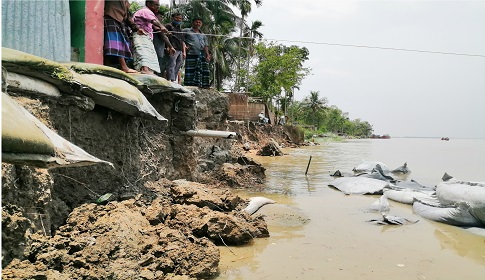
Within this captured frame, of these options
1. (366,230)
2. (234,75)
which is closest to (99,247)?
(366,230)

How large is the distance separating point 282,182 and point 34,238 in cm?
651

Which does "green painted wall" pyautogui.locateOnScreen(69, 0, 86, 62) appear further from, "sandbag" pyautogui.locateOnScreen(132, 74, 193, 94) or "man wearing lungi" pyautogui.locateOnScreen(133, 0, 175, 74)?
"man wearing lungi" pyautogui.locateOnScreen(133, 0, 175, 74)

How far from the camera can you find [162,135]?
5.32 metres

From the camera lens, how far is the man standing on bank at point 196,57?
7220 mm

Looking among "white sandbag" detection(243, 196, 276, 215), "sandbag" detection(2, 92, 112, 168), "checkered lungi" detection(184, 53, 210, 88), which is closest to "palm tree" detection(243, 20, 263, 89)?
"checkered lungi" detection(184, 53, 210, 88)

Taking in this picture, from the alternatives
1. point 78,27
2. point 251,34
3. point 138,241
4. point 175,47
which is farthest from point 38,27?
point 251,34

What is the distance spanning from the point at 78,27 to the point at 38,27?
0.61m

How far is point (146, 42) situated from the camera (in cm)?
538

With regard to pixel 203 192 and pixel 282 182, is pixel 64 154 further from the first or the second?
pixel 282 182

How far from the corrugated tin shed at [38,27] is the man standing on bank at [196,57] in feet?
9.73

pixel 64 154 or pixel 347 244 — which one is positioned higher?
pixel 64 154

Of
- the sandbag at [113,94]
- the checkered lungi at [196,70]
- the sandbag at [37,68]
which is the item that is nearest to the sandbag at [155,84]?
the sandbag at [113,94]

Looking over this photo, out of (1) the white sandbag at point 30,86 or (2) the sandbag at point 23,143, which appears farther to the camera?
(1) the white sandbag at point 30,86

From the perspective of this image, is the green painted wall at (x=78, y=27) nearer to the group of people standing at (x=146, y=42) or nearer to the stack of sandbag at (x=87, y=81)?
the group of people standing at (x=146, y=42)
